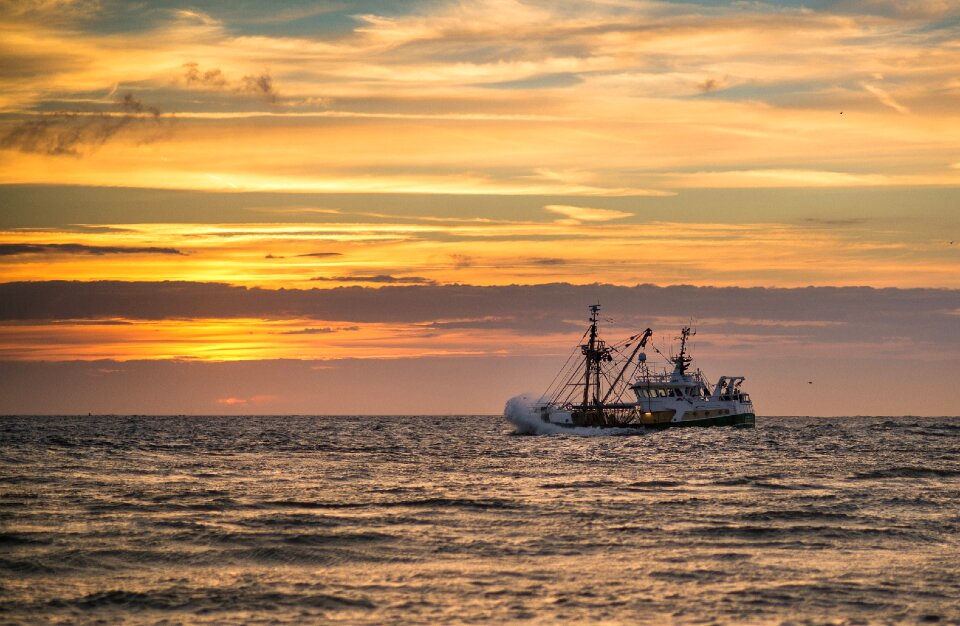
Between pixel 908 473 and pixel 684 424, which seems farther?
pixel 684 424

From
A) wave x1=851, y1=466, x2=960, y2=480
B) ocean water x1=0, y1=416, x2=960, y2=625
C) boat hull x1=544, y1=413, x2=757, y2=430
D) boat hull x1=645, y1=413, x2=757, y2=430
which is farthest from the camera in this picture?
boat hull x1=544, y1=413, x2=757, y2=430

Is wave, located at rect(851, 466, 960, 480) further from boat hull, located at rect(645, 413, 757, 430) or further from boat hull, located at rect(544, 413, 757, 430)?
boat hull, located at rect(544, 413, 757, 430)

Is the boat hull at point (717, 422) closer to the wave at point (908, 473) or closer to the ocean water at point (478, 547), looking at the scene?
the wave at point (908, 473)

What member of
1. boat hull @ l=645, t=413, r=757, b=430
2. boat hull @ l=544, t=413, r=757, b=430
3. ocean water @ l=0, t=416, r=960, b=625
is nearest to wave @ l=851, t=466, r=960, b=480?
ocean water @ l=0, t=416, r=960, b=625

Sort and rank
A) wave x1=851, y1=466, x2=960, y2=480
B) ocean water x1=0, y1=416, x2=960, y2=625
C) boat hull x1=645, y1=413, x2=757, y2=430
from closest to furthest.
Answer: ocean water x1=0, y1=416, x2=960, y2=625, wave x1=851, y1=466, x2=960, y2=480, boat hull x1=645, y1=413, x2=757, y2=430

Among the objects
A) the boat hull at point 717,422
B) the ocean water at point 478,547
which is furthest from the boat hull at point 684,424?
the ocean water at point 478,547

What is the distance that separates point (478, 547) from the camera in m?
35.8

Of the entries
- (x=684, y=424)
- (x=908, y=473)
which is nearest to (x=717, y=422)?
(x=684, y=424)

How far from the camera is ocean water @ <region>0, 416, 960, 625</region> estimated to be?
1045 inches

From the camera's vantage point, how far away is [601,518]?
43.4 metres

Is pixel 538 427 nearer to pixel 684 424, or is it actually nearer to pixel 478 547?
pixel 684 424

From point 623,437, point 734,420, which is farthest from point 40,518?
point 734,420

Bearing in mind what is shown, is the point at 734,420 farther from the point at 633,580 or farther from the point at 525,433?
the point at 633,580

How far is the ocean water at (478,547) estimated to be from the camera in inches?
1045
